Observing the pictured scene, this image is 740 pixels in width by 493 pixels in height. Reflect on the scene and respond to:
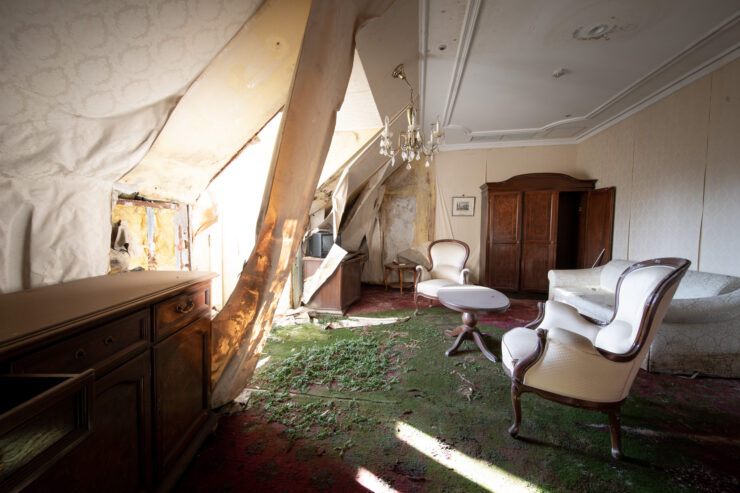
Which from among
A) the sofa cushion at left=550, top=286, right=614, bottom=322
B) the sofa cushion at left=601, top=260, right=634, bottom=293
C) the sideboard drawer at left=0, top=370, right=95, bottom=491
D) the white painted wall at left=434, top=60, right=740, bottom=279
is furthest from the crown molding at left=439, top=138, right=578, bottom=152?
the sideboard drawer at left=0, top=370, right=95, bottom=491

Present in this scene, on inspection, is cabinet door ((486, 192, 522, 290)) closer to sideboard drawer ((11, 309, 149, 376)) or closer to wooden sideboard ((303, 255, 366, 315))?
wooden sideboard ((303, 255, 366, 315))

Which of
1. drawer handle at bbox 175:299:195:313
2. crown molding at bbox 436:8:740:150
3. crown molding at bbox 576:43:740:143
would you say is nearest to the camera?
drawer handle at bbox 175:299:195:313

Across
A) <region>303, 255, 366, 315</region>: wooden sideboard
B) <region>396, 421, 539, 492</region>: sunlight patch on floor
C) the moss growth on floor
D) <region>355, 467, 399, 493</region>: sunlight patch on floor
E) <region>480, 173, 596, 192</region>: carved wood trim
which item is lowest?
<region>355, 467, 399, 493</region>: sunlight patch on floor

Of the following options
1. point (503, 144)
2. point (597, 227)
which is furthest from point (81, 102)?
point (597, 227)

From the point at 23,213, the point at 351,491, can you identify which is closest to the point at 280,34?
the point at 23,213

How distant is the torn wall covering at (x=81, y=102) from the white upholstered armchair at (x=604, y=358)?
2.16 meters

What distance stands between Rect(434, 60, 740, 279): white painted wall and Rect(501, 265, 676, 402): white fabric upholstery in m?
1.98

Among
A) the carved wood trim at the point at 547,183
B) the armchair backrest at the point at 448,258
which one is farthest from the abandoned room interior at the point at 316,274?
the carved wood trim at the point at 547,183

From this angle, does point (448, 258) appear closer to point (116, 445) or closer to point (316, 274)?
point (316, 274)

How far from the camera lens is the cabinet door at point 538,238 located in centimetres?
455

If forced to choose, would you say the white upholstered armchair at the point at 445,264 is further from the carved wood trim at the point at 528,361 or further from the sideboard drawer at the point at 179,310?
the sideboard drawer at the point at 179,310

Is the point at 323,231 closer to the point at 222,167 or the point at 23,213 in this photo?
the point at 222,167

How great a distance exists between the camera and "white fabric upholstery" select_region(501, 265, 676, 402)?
55.9 inches

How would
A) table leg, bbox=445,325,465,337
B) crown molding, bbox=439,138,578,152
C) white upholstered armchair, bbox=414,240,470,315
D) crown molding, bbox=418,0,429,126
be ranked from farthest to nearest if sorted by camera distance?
crown molding, bbox=439,138,578,152 < white upholstered armchair, bbox=414,240,470,315 < table leg, bbox=445,325,465,337 < crown molding, bbox=418,0,429,126
